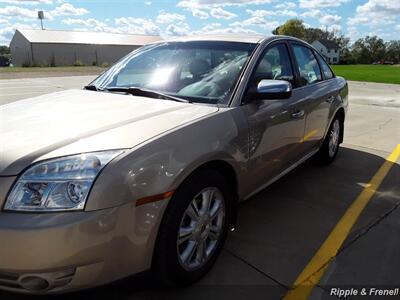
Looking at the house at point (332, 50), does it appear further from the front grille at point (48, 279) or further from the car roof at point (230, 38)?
the front grille at point (48, 279)

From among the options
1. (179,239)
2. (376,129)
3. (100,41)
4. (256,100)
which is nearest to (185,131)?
(179,239)

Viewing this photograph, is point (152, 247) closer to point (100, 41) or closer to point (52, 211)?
point (52, 211)

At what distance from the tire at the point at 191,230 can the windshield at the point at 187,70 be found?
0.69 m

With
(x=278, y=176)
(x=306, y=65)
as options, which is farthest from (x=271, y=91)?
(x=306, y=65)

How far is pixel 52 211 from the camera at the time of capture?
1.98 meters

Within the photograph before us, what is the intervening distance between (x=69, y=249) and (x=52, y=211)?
0.20 m

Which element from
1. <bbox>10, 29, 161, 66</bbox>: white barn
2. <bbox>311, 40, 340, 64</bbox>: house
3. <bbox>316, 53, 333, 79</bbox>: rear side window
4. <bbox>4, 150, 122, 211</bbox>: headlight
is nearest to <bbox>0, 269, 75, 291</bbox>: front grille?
<bbox>4, 150, 122, 211</bbox>: headlight

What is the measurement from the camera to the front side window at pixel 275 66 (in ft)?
11.0

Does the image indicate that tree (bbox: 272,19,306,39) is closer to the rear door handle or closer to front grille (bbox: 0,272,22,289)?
the rear door handle

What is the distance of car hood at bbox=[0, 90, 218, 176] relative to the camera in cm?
216

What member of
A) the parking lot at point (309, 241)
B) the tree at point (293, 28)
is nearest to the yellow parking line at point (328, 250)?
the parking lot at point (309, 241)

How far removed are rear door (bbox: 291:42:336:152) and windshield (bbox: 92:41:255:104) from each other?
97 cm

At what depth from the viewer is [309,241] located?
332 cm

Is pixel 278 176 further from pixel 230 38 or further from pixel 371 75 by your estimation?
pixel 371 75
